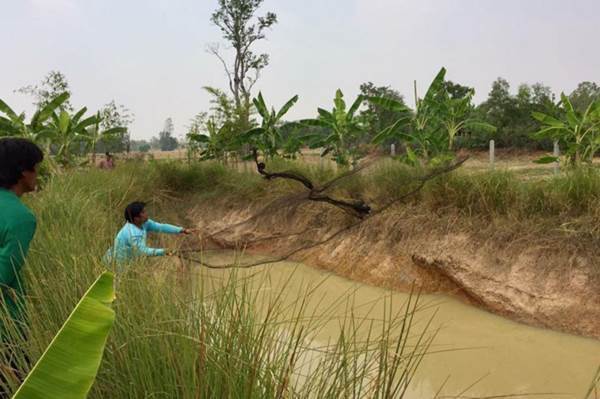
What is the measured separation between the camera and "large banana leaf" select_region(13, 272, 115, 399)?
79 cm

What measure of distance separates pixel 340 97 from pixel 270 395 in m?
8.18

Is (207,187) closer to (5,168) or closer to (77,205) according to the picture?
(77,205)

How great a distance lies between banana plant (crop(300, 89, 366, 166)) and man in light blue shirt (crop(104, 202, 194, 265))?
547 cm

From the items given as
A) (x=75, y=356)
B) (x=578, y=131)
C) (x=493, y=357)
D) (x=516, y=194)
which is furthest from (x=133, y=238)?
(x=578, y=131)

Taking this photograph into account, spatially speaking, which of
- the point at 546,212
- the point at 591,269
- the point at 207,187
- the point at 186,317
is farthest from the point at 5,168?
the point at 207,187

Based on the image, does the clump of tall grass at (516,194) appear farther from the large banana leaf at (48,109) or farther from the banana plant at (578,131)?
the large banana leaf at (48,109)

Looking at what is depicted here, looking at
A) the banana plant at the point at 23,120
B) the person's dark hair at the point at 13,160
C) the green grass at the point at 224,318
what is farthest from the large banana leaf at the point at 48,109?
the person's dark hair at the point at 13,160

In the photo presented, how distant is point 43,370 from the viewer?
795 millimetres

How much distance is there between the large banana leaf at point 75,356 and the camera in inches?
31.2

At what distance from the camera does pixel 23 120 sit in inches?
346

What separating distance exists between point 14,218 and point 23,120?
872 cm

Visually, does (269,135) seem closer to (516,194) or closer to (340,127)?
(340,127)

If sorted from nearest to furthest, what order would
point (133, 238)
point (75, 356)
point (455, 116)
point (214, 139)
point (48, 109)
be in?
point (75, 356) < point (133, 238) < point (455, 116) < point (48, 109) < point (214, 139)

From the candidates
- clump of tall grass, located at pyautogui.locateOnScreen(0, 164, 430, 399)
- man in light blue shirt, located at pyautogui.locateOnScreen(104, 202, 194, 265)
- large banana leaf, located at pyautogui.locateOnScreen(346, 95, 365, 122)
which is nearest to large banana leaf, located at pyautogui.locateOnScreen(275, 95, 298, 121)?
large banana leaf, located at pyautogui.locateOnScreen(346, 95, 365, 122)
